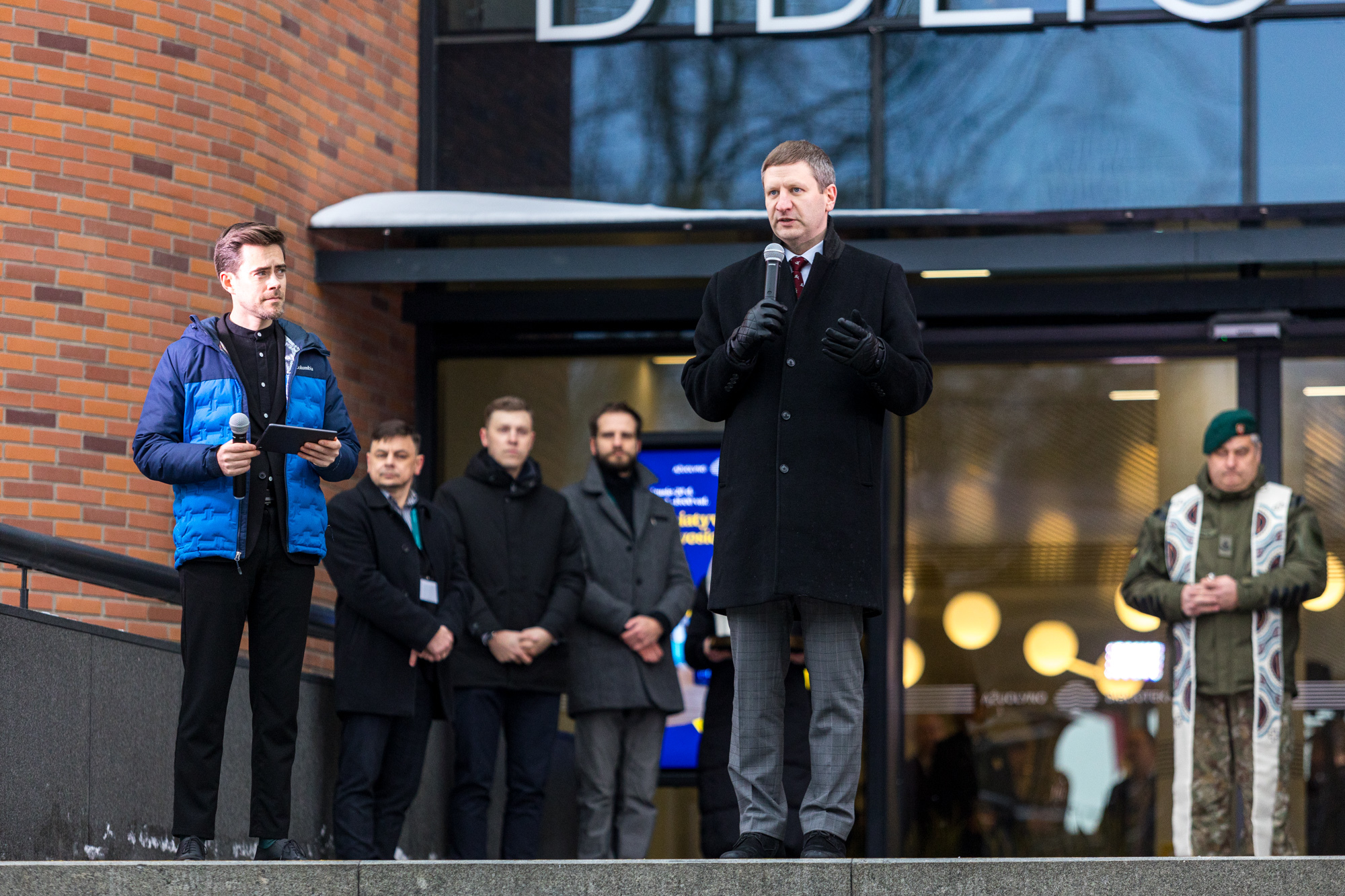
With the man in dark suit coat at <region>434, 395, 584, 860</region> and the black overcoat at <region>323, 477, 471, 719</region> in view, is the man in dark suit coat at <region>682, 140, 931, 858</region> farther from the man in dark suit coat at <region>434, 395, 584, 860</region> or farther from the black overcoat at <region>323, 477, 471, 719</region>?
the man in dark suit coat at <region>434, 395, 584, 860</region>

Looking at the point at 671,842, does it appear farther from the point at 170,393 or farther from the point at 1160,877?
the point at 1160,877

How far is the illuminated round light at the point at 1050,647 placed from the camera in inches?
378

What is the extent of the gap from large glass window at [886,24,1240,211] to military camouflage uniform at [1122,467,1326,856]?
1.96 m

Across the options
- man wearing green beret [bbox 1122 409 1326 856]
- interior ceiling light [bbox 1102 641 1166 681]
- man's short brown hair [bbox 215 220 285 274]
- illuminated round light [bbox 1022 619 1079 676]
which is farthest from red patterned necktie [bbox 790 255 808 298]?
interior ceiling light [bbox 1102 641 1166 681]

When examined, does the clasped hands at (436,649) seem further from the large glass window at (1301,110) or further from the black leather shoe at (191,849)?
the large glass window at (1301,110)

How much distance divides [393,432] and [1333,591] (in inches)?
204

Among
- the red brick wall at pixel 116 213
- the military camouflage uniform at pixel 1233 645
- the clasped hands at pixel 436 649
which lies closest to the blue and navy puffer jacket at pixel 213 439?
the clasped hands at pixel 436 649

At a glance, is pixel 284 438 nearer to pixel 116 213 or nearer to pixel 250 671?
pixel 250 671

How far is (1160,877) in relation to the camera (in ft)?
13.7

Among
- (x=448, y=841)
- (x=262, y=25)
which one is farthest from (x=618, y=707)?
(x=262, y=25)

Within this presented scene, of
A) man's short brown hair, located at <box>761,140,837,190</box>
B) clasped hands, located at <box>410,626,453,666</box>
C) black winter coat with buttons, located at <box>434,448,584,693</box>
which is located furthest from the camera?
black winter coat with buttons, located at <box>434,448,584,693</box>

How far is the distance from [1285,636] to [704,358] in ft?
12.5

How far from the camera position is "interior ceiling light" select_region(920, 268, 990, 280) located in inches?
346

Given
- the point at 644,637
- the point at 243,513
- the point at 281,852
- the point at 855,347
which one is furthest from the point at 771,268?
the point at 644,637
